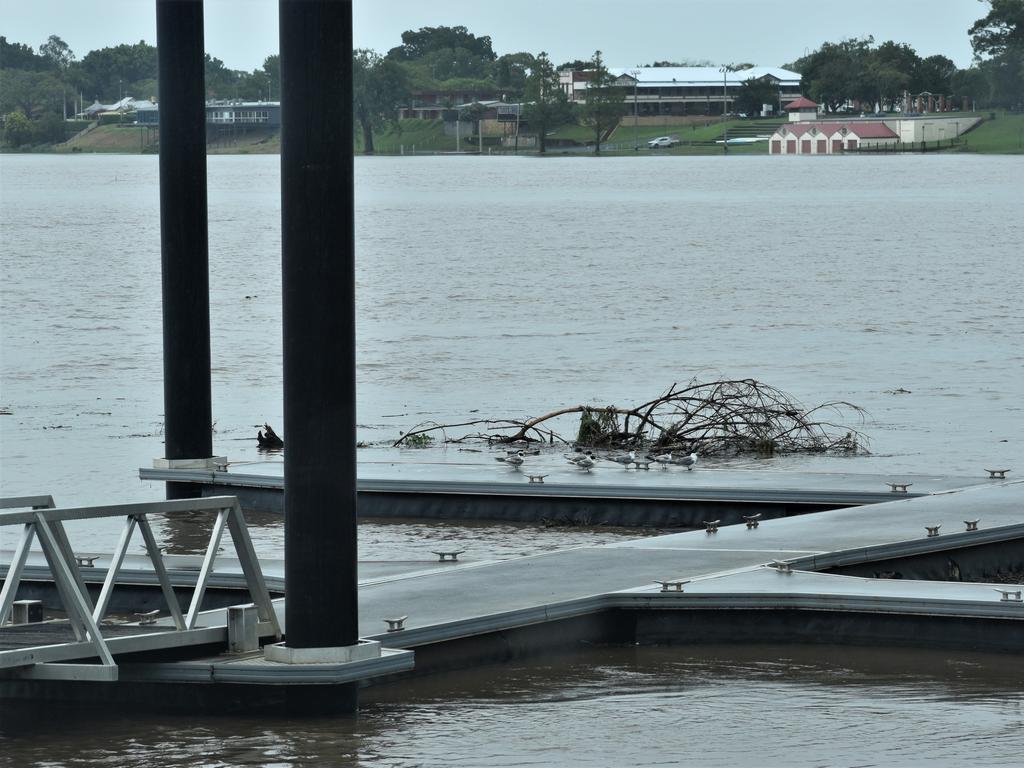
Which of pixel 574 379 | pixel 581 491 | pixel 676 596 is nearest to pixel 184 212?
pixel 581 491

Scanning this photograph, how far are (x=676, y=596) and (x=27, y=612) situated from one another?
3.16 m

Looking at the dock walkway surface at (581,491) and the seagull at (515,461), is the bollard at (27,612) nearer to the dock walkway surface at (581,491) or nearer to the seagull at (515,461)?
the dock walkway surface at (581,491)

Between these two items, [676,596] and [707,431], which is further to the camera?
[707,431]

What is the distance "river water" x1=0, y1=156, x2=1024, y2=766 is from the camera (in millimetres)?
8016

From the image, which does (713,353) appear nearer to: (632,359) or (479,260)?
(632,359)

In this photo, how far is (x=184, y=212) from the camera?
1332cm

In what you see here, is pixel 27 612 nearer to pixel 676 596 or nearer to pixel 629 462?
pixel 676 596

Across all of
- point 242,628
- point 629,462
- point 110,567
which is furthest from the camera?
point 629,462

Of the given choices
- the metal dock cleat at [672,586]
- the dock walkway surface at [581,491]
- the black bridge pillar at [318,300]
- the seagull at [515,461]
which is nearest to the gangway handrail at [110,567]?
the black bridge pillar at [318,300]

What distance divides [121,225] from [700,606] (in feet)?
309

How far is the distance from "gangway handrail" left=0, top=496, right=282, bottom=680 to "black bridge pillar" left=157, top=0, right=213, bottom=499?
544 cm

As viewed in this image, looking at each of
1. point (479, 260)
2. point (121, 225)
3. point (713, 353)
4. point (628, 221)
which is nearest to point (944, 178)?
point (628, 221)

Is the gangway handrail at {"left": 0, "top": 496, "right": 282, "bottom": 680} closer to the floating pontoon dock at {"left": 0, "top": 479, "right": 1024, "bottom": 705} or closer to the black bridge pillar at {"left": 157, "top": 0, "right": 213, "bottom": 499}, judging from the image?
the floating pontoon dock at {"left": 0, "top": 479, "right": 1024, "bottom": 705}

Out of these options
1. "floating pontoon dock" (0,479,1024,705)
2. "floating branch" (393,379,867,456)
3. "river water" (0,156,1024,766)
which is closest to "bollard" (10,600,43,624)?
"floating pontoon dock" (0,479,1024,705)
